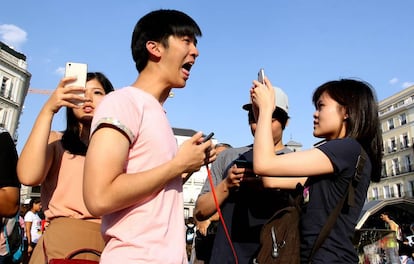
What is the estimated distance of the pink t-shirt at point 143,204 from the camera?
1.35 meters

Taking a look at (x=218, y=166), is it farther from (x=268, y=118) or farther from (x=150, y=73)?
(x=150, y=73)

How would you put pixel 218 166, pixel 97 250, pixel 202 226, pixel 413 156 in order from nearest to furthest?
pixel 97 250
pixel 218 166
pixel 202 226
pixel 413 156

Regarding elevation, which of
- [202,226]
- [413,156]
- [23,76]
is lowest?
[202,226]

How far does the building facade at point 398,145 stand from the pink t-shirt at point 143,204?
2169 inches

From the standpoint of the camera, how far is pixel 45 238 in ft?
6.39

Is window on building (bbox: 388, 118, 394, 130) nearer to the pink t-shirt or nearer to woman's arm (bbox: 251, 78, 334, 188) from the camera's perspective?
woman's arm (bbox: 251, 78, 334, 188)

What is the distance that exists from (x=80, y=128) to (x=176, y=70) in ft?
3.23

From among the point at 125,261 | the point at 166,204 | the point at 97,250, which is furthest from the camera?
the point at 97,250

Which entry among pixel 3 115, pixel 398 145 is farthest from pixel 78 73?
pixel 398 145

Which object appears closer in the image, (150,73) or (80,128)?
(150,73)

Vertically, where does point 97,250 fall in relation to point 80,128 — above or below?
below

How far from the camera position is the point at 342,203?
191cm

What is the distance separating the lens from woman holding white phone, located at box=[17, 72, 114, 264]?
1.88 metres

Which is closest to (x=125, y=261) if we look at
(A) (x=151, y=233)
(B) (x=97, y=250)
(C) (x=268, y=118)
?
(A) (x=151, y=233)
